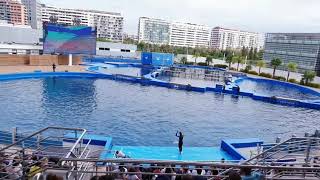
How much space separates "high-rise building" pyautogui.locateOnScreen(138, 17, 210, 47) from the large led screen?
110676mm

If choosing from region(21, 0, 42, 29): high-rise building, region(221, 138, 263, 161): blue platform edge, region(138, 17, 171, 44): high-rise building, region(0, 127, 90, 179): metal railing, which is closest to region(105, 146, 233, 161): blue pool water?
region(221, 138, 263, 161): blue platform edge

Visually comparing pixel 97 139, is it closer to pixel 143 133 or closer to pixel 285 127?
pixel 143 133

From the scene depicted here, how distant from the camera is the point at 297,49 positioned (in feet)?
203

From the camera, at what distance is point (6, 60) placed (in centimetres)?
3588

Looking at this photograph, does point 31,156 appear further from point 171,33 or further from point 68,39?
point 171,33

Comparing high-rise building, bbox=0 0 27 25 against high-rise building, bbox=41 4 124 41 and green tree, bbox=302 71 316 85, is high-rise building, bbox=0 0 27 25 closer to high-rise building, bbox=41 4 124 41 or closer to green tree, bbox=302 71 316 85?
high-rise building, bbox=41 4 124 41

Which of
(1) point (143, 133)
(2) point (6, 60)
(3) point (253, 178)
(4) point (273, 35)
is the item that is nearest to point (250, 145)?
(1) point (143, 133)

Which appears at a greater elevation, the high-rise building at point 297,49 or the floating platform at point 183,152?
the high-rise building at point 297,49

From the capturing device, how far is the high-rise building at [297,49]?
5631cm

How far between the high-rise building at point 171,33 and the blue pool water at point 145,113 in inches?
4858

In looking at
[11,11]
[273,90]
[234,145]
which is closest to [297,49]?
[273,90]

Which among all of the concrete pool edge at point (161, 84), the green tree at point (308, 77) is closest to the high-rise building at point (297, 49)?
the green tree at point (308, 77)

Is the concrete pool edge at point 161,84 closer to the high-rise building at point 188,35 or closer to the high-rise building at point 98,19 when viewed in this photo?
the high-rise building at point 98,19

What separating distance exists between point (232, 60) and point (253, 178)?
5296cm
